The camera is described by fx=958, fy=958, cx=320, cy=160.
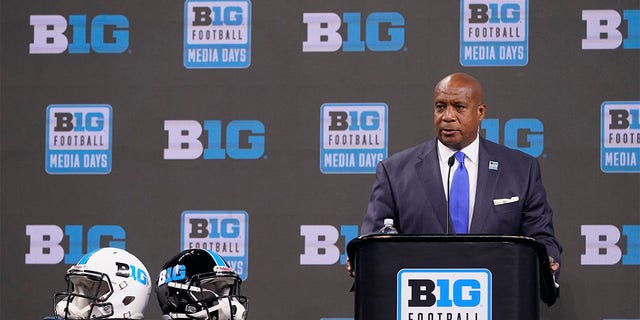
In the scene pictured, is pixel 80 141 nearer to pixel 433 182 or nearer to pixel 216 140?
pixel 216 140

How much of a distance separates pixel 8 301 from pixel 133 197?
3.36 feet

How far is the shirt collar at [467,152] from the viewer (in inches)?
169

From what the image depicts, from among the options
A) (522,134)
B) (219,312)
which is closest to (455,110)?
(219,312)

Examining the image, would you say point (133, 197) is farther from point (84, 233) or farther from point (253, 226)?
point (253, 226)

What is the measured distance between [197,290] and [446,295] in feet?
4.95

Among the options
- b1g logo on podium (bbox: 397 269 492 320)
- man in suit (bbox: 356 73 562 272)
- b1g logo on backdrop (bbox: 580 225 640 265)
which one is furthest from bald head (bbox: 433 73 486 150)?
b1g logo on backdrop (bbox: 580 225 640 265)

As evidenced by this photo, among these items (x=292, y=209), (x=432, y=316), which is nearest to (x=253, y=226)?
(x=292, y=209)

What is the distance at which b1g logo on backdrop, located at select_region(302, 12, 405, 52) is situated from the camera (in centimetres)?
588

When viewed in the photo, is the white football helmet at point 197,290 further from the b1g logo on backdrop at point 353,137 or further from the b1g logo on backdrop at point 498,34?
the b1g logo on backdrop at point 498,34

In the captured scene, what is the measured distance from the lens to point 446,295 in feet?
10.9

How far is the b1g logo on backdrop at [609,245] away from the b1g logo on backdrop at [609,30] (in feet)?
3.56

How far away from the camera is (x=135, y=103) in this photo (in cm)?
600

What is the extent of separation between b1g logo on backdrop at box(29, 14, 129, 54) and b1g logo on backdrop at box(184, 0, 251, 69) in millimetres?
440

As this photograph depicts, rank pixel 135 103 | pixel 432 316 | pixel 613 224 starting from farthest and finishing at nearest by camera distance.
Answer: pixel 135 103, pixel 613 224, pixel 432 316
